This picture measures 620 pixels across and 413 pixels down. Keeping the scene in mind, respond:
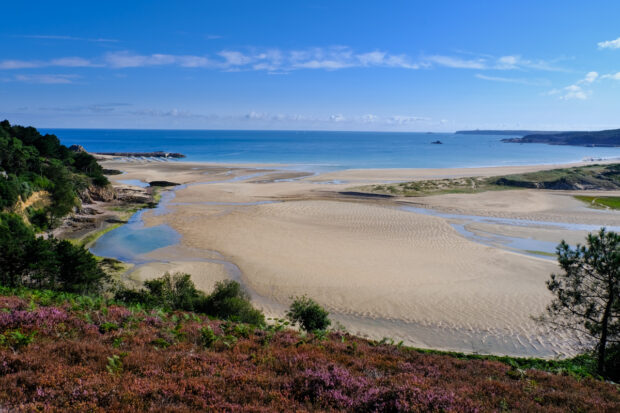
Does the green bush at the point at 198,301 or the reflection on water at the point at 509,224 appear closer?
the green bush at the point at 198,301

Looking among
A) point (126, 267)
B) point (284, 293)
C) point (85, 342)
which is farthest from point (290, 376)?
point (126, 267)

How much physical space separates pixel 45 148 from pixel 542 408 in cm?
5792

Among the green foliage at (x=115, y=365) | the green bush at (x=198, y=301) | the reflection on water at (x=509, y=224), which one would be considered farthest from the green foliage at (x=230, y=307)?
the reflection on water at (x=509, y=224)

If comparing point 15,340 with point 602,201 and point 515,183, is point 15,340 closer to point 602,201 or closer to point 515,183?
point 602,201

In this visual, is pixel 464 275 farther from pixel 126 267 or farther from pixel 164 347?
pixel 126 267

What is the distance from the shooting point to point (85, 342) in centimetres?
801

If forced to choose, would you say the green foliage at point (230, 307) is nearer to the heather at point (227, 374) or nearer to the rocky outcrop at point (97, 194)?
the heather at point (227, 374)

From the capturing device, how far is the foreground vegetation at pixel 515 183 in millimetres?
59156

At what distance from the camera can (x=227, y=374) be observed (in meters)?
7.08

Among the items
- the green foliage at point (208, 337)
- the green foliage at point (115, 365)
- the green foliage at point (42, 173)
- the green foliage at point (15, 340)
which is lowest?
the green foliage at point (208, 337)

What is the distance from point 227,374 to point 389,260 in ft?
69.6

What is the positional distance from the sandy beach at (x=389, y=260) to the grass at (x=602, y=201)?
1.93 meters

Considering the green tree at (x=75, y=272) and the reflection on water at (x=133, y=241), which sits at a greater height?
the green tree at (x=75, y=272)

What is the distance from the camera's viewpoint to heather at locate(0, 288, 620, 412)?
6.04 metres
